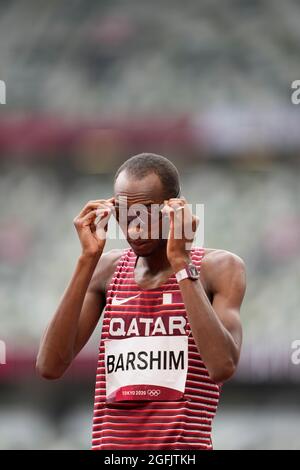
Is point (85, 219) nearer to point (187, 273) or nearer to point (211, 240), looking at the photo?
point (187, 273)

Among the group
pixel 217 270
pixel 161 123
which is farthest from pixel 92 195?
pixel 217 270

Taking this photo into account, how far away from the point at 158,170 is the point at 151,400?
423 mm

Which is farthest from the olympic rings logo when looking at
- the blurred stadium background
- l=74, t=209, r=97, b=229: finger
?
the blurred stadium background

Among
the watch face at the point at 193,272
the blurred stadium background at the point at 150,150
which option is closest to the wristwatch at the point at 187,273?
the watch face at the point at 193,272

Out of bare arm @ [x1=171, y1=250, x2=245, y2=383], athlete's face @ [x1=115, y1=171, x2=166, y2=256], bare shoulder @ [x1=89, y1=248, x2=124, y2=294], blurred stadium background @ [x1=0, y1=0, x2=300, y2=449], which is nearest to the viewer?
bare arm @ [x1=171, y1=250, x2=245, y2=383]

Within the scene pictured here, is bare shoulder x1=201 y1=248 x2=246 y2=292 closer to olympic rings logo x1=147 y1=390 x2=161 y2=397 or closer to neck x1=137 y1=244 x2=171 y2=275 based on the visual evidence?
neck x1=137 y1=244 x2=171 y2=275

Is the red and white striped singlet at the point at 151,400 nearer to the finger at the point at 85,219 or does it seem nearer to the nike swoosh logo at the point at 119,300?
the nike swoosh logo at the point at 119,300

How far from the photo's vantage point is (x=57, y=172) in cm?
527

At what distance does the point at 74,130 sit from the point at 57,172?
0.27 meters

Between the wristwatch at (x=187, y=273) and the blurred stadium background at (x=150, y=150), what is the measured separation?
307 cm

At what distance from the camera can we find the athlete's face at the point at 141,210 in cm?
Result: 166

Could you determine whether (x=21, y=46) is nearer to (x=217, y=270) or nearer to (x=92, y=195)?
(x=92, y=195)

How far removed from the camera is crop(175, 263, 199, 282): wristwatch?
1.59 meters

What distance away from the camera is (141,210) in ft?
5.46
